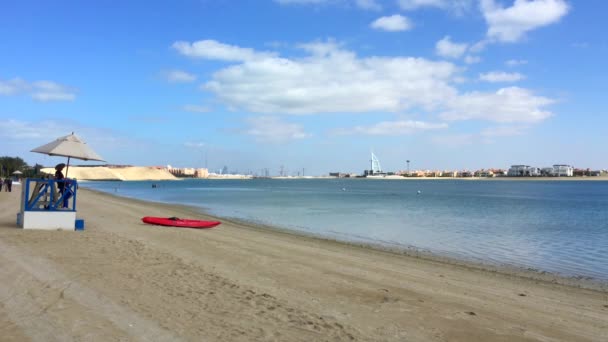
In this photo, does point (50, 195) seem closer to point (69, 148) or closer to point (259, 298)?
point (69, 148)

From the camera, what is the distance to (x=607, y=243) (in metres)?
19.5

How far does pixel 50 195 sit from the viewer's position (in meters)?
13.6

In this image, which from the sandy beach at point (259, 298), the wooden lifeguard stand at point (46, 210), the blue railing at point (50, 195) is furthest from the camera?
the blue railing at point (50, 195)

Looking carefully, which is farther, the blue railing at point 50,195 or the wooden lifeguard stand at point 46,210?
the blue railing at point 50,195

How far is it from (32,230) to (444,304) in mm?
11432

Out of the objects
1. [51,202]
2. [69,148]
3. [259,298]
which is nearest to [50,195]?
[51,202]

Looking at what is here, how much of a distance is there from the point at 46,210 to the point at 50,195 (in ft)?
1.67

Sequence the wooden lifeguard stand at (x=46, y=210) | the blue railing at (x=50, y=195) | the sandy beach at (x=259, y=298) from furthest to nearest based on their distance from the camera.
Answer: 1. the blue railing at (x=50, y=195)
2. the wooden lifeguard stand at (x=46, y=210)
3. the sandy beach at (x=259, y=298)

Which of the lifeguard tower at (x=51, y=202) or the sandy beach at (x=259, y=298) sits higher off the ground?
the lifeguard tower at (x=51, y=202)

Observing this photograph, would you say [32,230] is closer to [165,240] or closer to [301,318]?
[165,240]

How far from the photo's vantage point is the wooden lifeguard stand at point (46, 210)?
42.8ft

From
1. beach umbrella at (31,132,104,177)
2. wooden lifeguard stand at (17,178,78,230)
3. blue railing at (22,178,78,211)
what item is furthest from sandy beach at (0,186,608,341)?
beach umbrella at (31,132,104,177)

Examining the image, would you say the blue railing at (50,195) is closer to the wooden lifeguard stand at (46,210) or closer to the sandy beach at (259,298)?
the wooden lifeguard stand at (46,210)

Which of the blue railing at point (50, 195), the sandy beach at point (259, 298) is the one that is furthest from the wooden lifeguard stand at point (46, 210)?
the sandy beach at point (259, 298)
